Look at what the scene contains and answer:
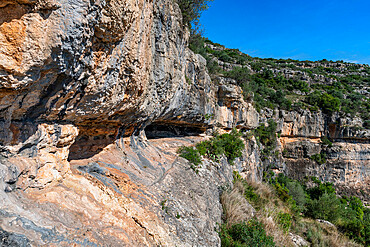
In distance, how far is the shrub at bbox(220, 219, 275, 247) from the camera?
3.77 meters

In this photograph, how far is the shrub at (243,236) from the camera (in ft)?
12.4

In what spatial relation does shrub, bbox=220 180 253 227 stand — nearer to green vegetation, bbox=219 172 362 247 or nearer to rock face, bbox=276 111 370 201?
green vegetation, bbox=219 172 362 247

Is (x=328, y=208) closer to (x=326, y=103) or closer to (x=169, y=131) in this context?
(x=169, y=131)

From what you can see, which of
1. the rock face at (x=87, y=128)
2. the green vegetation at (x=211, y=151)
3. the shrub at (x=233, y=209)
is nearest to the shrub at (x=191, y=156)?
the green vegetation at (x=211, y=151)

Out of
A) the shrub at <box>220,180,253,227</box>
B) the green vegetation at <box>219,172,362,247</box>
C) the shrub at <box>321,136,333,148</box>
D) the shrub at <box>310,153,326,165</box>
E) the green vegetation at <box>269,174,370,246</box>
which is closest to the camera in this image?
the green vegetation at <box>219,172,362,247</box>

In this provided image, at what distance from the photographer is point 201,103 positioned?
7.61m

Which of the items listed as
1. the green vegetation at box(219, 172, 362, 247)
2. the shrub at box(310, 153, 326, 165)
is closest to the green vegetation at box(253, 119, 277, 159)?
the green vegetation at box(219, 172, 362, 247)

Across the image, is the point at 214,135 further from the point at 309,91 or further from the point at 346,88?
the point at 346,88

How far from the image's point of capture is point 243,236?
3.94 m

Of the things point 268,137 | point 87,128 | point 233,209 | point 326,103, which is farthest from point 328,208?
point 87,128

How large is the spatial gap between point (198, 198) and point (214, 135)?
21.3 ft

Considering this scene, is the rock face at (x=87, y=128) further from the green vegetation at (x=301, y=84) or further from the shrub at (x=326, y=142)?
the shrub at (x=326, y=142)

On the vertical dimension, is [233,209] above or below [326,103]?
below

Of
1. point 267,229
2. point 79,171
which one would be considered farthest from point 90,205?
point 267,229
